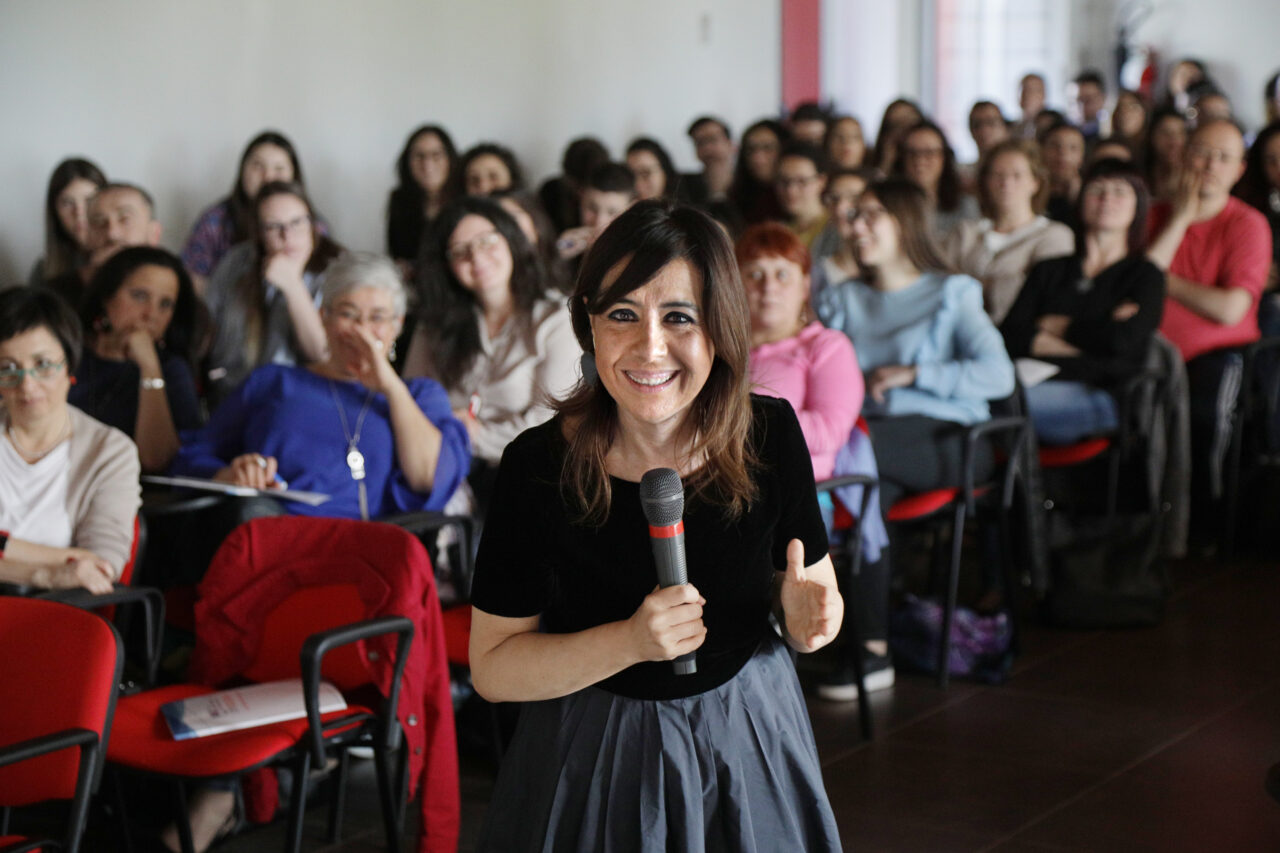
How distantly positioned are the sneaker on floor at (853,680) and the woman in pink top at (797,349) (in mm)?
566

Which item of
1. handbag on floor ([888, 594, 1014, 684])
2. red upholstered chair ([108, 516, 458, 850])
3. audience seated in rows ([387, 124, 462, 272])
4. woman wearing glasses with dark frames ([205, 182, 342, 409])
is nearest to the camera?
red upholstered chair ([108, 516, 458, 850])

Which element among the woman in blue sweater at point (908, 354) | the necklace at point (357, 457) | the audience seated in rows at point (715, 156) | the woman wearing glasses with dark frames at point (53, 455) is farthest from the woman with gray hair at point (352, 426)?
the audience seated in rows at point (715, 156)

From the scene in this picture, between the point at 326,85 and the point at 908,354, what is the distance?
3.37 m

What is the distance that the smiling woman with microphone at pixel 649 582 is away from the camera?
1.42 meters

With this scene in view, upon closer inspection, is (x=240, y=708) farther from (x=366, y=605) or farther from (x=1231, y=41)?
(x=1231, y=41)

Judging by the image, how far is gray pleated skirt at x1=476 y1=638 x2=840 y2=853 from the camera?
142cm

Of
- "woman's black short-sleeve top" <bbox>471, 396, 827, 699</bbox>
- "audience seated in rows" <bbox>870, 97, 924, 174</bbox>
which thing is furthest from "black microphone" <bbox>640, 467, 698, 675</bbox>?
"audience seated in rows" <bbox>870, 97, 924, 174</bbox>

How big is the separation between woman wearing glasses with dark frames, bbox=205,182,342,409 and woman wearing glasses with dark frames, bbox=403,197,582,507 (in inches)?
27.8

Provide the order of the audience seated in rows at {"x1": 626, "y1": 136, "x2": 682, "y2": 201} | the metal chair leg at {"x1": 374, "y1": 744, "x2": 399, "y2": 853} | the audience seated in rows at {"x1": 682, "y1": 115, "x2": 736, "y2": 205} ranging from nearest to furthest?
the metal chair leg at {"x1": 374, "y1": 744, "x2": 399, "y2": 853} → the audience seated in rows at {"x1": 626, "y1": 136, "x2": 682, "y2": 201} → the audience seated in rows at {"x1": 682, "y1": 115, "x2": 736, "y2": 205}

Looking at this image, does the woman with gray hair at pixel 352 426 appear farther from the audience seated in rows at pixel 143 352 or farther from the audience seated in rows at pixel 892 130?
the audience seated in rows at pixel 892 130

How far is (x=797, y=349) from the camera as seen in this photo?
341 cm

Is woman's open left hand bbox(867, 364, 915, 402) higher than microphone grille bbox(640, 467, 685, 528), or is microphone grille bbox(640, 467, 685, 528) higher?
microphone grille bbox(640, 467, 685, 528)

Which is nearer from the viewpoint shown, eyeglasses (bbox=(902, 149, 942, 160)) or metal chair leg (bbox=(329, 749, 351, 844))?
metal chair leg (bbox=(329, 749, 351, 844))

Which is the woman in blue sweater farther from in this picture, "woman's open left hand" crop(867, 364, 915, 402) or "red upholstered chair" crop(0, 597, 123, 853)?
"red upholstered chair" crop(0, 597, 123, 853)
